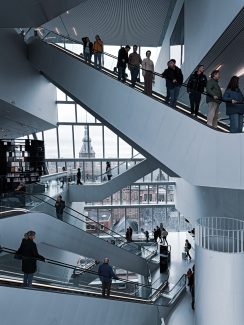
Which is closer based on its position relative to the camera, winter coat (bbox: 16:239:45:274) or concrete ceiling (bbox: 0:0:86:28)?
winter coat (bbox: 16:239:45:274)

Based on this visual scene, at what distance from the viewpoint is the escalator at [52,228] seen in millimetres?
9828

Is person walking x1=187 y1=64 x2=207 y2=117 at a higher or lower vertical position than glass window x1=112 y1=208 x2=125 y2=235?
higher

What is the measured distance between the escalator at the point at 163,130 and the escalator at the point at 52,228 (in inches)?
171

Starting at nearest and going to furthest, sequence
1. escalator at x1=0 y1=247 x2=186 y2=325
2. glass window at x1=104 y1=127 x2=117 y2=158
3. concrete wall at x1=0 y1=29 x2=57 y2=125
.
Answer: escalator at x1=0 y1=247 x2=186 y2=325, concrete wall at x1=0 y1=29 x2=57 y2=125, glass window at x1=104 y1=127 x2=117 y2=158

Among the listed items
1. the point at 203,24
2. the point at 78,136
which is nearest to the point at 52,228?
the point at 203,24

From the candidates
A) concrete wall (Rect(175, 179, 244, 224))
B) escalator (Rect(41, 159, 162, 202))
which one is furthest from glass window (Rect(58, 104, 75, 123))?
concrete wall (Rect(175, 179, 244, 224))

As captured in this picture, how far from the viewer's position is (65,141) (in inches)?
1152

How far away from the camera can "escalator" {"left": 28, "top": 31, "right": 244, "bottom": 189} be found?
20.7ft

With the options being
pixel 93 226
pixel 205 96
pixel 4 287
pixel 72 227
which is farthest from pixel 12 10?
pixel 93 226

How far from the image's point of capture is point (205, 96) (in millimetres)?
6672

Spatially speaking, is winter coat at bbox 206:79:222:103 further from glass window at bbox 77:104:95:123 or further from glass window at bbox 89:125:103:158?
glass window at bbox 77:104:95:123

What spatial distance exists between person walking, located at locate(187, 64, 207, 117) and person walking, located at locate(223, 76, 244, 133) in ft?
2.36

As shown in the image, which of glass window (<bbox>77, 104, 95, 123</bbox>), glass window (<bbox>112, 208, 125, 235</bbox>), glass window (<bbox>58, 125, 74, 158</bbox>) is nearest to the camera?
glass window (<bbox>77, 104, 95, 123</bbox>)

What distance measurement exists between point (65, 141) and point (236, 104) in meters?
24.5
